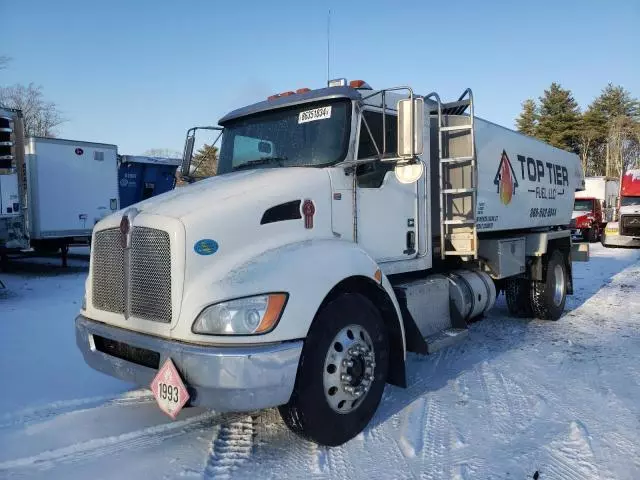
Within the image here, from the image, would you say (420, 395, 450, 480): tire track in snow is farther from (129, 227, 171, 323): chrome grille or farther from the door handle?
(129, 227, 171, 323): chrome grille

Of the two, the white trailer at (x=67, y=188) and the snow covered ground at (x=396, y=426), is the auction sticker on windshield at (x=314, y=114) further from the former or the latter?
the white trailer at (x=67, y=188)

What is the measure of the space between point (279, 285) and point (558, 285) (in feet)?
22.0

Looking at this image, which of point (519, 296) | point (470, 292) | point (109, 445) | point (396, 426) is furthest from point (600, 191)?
point (109, 445)

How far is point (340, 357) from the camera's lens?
3574 millimetres

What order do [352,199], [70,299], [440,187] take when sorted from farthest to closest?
[70,299]
[440,187]
[352,199]

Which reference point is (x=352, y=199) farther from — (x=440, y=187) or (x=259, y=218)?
(x=440, y=187)

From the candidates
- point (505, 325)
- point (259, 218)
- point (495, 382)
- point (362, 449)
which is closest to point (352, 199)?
point (259, 218)

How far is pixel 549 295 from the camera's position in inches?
309

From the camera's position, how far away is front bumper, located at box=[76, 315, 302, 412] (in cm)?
296

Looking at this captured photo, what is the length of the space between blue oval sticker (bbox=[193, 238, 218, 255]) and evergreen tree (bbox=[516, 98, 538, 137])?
5575 centimetres

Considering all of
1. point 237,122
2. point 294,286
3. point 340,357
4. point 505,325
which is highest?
point 237,122

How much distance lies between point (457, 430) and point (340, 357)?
114 centimetres

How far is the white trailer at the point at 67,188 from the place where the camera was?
41.5ft

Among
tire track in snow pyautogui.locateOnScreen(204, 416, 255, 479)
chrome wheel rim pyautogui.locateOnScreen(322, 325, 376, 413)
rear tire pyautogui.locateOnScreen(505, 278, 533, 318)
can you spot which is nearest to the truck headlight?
chrome wheel rim pyautogui.locateOnScreen(322, 325, 376, 413)
